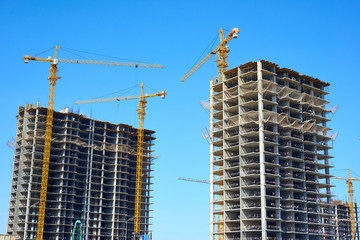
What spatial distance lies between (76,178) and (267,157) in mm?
74576

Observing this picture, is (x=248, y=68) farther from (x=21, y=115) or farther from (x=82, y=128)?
(x=21, y=115)

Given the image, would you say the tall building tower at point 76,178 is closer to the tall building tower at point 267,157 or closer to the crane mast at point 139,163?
the crane mast at point 139,163

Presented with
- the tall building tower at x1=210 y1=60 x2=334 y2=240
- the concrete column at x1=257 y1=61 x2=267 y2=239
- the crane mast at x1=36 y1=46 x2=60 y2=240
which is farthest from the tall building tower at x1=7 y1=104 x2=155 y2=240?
the concrete column at x1=257 y1=61 x2=267 y2=239

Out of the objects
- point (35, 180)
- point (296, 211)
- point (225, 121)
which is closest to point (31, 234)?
point (35, 180)

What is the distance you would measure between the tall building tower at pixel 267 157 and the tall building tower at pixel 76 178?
147ft

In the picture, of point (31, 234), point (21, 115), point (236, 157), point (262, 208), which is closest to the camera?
point (262, 208)

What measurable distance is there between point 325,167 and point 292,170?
1650 cm

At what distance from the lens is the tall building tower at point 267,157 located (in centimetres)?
11403

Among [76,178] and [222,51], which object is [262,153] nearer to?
[222,51]

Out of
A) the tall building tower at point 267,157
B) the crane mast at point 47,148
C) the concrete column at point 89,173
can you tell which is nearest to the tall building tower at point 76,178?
the concrete column at point 89,173

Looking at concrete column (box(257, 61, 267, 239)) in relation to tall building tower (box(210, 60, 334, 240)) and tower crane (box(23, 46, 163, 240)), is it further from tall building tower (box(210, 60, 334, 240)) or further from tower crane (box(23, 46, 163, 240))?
tower crane (box(23, 46, 163, 240))

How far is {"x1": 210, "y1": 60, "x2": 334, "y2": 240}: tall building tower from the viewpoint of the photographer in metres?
114

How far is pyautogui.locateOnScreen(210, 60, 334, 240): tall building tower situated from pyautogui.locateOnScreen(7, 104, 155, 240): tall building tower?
44.9 metres

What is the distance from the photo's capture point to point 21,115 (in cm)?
16862
